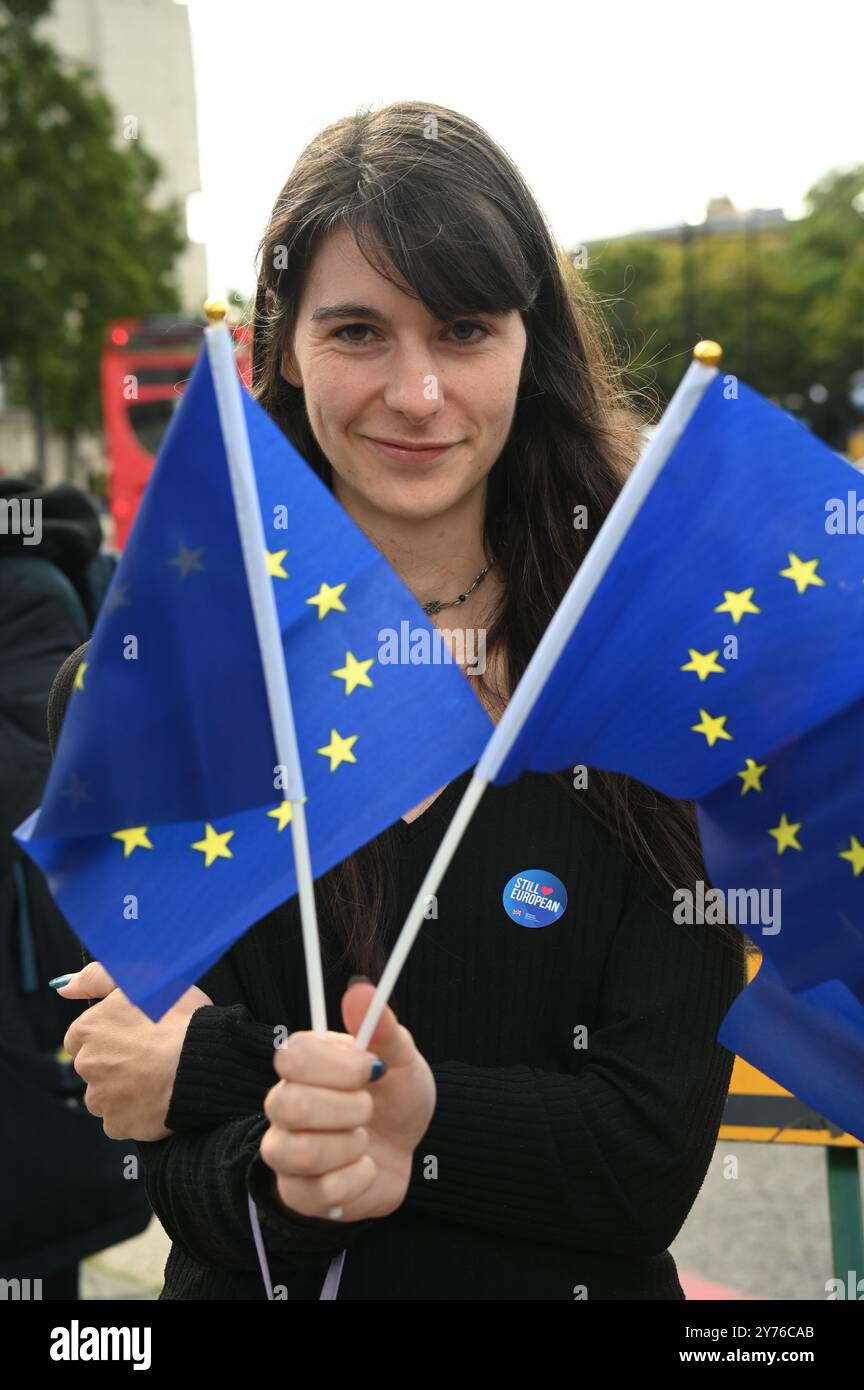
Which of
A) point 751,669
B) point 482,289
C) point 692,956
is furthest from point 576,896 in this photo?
point 482,289

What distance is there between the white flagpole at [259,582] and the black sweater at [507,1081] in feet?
1.02

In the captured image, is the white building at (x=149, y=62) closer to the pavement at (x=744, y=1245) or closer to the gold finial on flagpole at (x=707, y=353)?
the pavement at (x=744, y=1245)

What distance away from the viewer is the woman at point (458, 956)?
200cm

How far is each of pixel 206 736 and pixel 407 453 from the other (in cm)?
49

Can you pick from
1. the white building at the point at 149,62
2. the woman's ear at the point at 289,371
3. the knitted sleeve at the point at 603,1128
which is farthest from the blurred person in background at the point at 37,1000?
the white building at the point at 149,62

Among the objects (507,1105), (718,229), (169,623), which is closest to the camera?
(169,623)

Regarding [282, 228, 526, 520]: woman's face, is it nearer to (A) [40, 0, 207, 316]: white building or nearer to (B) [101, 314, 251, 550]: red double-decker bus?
(B) [101, 314, 251, 550]: red double-decker bus

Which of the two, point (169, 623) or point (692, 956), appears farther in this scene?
point (692, 956)

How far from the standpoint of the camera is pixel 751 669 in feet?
6.36

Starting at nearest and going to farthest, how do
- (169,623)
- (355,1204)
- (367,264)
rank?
(355,1204)
(169,623)
(367,264)
